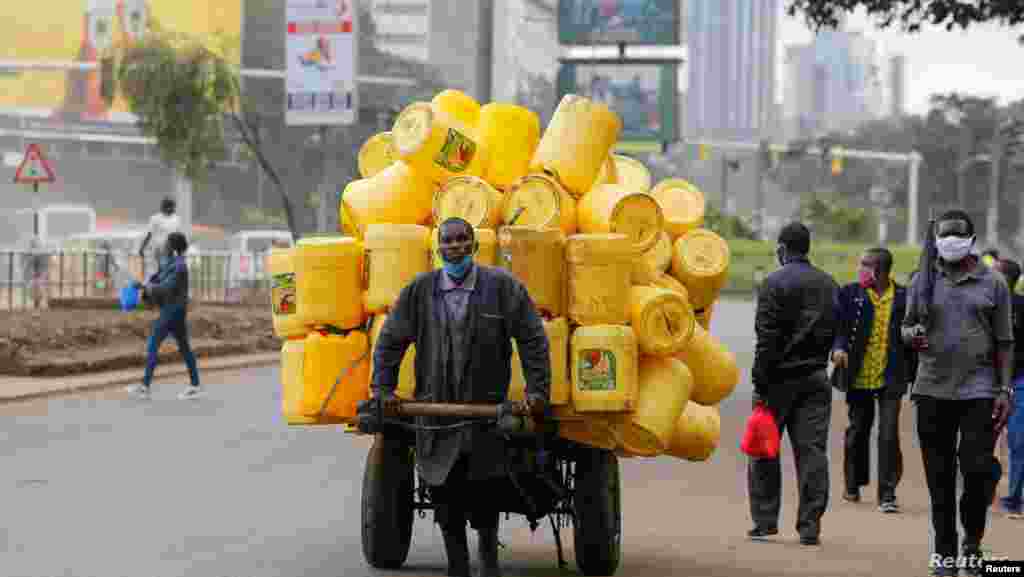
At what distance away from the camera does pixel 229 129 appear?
78.9 metres

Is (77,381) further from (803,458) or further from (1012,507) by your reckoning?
(803,458)

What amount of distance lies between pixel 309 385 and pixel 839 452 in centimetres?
821

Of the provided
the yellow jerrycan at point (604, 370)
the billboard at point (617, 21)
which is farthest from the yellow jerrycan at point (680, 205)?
the billboard at point (617, 21)

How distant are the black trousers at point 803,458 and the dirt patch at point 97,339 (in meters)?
12.5

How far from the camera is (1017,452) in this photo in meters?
12.8

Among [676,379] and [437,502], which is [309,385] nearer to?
[437,502]

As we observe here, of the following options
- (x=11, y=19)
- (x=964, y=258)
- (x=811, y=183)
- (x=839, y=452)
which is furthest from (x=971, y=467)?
(x=811, y=183)

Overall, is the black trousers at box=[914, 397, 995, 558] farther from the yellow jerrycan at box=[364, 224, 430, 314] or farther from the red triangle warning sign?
the red triangle warning sign

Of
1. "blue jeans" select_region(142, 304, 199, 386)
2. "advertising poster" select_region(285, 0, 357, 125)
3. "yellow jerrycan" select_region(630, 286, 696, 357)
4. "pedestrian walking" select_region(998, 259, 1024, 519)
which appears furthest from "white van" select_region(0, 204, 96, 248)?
"yellow jerrycan" select_region(630, 286, 696, 357)

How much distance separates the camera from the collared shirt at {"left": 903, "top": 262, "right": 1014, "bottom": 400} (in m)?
9.23

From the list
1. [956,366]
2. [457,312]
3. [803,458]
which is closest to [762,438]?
[803,458]

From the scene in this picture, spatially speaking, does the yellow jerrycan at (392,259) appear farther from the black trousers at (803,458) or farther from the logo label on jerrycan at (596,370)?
the black trousers at (803,458)

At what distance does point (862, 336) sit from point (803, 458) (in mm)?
2259

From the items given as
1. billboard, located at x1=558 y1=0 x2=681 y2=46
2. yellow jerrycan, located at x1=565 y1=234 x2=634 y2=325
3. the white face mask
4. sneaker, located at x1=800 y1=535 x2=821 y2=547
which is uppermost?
billboard, located at x1=558 y1=0 x2=681 y2=46
